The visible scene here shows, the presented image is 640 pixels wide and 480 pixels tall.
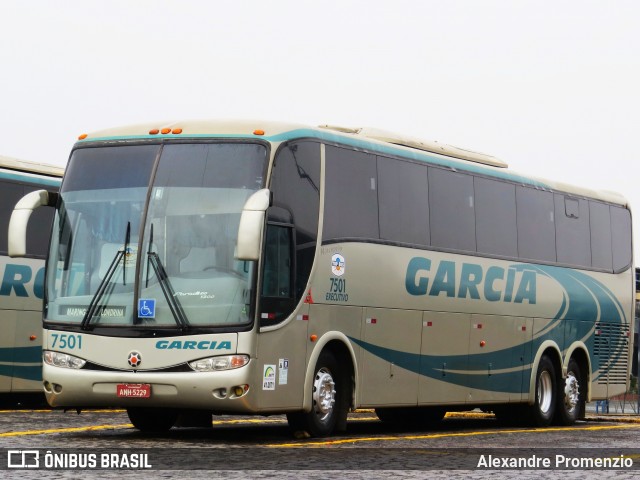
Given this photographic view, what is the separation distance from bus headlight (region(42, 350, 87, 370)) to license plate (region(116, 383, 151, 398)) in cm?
59

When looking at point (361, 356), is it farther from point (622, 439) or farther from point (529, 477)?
point (529, 477)

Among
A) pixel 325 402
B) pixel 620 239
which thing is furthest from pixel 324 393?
pixel 620 239

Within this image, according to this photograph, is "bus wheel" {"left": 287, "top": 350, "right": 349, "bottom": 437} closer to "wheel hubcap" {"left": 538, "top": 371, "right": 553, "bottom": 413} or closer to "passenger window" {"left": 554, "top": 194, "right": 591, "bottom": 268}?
"wheel hubcap" {"left": 538, "top": 371, "right": 553, "bottom": 413}

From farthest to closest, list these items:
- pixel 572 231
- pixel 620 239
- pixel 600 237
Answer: pixel 620 239, pixel 600 237, pixel 572 231

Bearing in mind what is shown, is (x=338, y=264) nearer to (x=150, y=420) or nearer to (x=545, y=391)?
(x=150, y=420)

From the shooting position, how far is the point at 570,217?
2386 centimetres

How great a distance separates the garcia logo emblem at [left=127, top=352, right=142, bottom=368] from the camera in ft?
50.4

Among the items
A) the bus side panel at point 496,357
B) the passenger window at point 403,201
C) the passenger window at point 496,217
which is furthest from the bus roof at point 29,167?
the bus side panel at point 496,357

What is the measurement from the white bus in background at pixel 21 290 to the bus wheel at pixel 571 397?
8142 millimetres

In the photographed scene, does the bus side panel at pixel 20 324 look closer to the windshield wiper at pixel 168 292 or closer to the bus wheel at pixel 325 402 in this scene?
the bus wheel at pixel 325 402

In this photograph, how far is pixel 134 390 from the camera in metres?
15.3

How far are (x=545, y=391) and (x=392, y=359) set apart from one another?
17.1ft

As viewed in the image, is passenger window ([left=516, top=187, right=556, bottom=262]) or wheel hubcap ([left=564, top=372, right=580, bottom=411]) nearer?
passenger window ([left=516, top=187, right=556, bottom=262])

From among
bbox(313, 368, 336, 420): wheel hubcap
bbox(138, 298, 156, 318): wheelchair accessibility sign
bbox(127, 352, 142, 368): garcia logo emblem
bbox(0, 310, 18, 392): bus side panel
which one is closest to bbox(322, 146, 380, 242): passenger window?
bbox(313, 368, 336, 420): wheel hubcap
